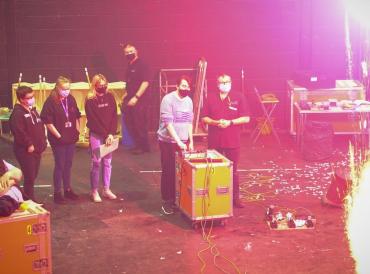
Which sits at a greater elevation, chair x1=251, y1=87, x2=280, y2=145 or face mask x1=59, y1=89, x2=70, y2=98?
face mask x1=59, y1=89, x2=70, y2=98

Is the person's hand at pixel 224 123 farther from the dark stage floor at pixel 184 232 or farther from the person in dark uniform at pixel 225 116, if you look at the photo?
the dark stage floor at pixel 184 232

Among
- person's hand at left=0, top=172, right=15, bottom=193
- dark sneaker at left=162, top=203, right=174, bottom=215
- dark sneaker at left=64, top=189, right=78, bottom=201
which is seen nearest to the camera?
person's hand at left=0, top=172, right=15, bottom=193

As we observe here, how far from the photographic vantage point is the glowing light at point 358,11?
15148 millimetres

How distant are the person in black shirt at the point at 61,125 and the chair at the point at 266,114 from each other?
5.15 metres

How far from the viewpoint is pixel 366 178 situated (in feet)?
37.4

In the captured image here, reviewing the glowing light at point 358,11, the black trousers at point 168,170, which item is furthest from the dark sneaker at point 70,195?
the glowing light at point 358,11

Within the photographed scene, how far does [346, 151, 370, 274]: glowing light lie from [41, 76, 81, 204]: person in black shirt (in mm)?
4079

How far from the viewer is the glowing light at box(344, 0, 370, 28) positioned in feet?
49.7

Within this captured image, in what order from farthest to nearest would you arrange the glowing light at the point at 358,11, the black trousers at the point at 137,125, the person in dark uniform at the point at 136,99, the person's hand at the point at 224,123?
1. the glowing light at the point at 358,11
2. the black trousers at the point at 137,125
3. the person in dark uniform at the point at 136,99
4. the person's hand at the point at 224,123

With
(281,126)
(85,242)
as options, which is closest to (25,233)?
(85,242)

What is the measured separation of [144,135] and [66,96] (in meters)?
3.57

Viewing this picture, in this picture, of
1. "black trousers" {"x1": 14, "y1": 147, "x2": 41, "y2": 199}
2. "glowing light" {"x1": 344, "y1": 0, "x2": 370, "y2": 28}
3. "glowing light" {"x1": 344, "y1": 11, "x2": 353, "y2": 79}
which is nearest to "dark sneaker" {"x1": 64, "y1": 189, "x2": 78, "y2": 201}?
"black trousers" {"x1": 14, "y1": 147, "x2": 41, "y2": 199}

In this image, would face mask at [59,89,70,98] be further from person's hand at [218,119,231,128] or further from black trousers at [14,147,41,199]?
person's hand at [218,119,231,128]

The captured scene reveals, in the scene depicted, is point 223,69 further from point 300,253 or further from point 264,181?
point 300,253
